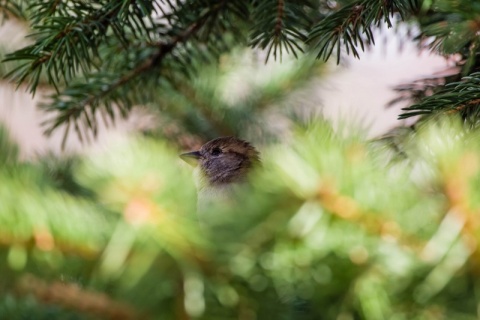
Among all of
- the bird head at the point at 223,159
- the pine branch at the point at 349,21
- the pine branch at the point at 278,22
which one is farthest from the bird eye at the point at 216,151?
the pine branch at the point at 349,21

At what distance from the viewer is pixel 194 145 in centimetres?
122

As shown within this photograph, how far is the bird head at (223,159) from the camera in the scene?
1.16 metres

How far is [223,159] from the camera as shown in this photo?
1.22 metres

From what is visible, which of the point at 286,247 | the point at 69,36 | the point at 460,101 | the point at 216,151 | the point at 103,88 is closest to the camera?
the point at 286,247

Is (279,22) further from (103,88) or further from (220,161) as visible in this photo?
(220,161)

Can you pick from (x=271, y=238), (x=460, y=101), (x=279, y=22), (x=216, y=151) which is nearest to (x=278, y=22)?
(x=279, y=22)

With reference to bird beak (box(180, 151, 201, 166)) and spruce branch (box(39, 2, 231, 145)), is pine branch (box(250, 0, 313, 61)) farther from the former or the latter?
bird beak (box(180, 151, 201, 166))

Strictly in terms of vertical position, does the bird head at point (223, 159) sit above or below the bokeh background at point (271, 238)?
below

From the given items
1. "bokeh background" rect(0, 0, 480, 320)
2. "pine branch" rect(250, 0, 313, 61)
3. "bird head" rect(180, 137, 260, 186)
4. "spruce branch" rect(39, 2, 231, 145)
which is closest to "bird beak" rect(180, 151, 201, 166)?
"bird head" rect(180, 137, 260, 186)

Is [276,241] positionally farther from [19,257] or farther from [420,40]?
[420,40]

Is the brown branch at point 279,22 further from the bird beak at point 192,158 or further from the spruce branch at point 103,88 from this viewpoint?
the bird beak at point 192,158

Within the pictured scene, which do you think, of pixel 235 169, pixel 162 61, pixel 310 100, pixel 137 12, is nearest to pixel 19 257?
pixel 137 12

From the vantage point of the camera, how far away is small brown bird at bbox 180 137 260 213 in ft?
3.76

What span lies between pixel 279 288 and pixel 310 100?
2.83 ft
